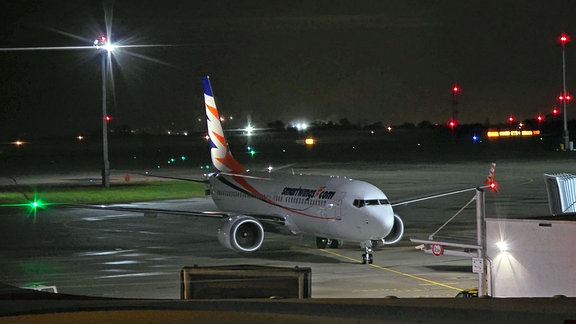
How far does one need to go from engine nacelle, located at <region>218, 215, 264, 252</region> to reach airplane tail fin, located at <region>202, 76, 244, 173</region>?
8490 mm

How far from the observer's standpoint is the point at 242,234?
3130cm

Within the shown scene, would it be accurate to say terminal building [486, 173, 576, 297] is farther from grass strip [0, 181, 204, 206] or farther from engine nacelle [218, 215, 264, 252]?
grass strip [0, 181, 204, 206]

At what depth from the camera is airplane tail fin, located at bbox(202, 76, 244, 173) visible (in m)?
40.8

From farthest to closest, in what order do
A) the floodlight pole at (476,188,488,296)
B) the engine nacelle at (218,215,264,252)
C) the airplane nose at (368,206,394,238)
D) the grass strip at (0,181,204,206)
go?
1. the grass strip at (0,181,204,206)
2. the engine nacelle at (218,215,264,252)
3. the airplane nose at (368,206,394,238)
4. the floodlight pole at (476,188,488,296)

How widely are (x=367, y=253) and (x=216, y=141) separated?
15.7 m

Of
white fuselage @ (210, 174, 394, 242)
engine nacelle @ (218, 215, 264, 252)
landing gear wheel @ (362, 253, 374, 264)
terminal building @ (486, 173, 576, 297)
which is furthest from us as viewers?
engine nacelle @ (218, 215, 264, 252)

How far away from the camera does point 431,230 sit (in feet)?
121

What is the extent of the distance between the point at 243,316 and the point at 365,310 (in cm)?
138

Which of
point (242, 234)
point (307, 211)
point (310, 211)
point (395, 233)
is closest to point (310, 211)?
point (310, 211)

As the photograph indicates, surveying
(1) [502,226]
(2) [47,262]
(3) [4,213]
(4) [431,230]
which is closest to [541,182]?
(4) [431,230]

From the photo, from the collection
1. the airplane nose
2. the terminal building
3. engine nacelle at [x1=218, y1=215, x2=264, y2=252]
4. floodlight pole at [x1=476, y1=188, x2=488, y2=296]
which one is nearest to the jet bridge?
the airplane nose

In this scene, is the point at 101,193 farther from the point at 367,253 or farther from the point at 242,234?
the point at 367,253

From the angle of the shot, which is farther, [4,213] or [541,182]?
[541,182]

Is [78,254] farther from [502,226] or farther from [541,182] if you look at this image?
[541,182]
